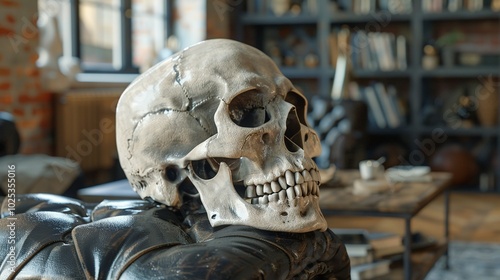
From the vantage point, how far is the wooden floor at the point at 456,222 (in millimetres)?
4375

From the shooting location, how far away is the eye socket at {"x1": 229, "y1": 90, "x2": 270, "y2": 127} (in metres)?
1.11

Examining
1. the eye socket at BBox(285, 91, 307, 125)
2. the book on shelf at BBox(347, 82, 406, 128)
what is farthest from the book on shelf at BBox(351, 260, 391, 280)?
the book on shelf at BBox(347, 82, 406, 128)

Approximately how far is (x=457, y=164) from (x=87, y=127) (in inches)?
113

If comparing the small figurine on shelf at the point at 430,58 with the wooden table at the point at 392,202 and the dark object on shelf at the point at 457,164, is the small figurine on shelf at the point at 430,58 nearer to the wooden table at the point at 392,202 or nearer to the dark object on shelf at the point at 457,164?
the dark object on shelf at the point at 457,164

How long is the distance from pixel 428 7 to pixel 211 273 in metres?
5.57

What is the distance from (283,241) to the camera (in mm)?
967

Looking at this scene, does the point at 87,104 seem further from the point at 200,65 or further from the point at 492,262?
the point at 200,65

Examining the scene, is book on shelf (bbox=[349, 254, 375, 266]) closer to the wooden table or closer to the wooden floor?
the wooden table

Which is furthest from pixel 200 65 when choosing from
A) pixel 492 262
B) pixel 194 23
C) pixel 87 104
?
pixel 194 23

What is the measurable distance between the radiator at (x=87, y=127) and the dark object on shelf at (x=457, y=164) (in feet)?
8.34

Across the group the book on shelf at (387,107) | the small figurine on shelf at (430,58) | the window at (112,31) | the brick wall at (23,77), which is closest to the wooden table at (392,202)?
the brick wall at (23,77)

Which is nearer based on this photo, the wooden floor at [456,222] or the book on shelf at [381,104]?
the wooden floor at [456,222]

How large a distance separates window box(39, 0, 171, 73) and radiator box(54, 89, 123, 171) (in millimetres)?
285

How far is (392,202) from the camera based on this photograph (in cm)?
271
